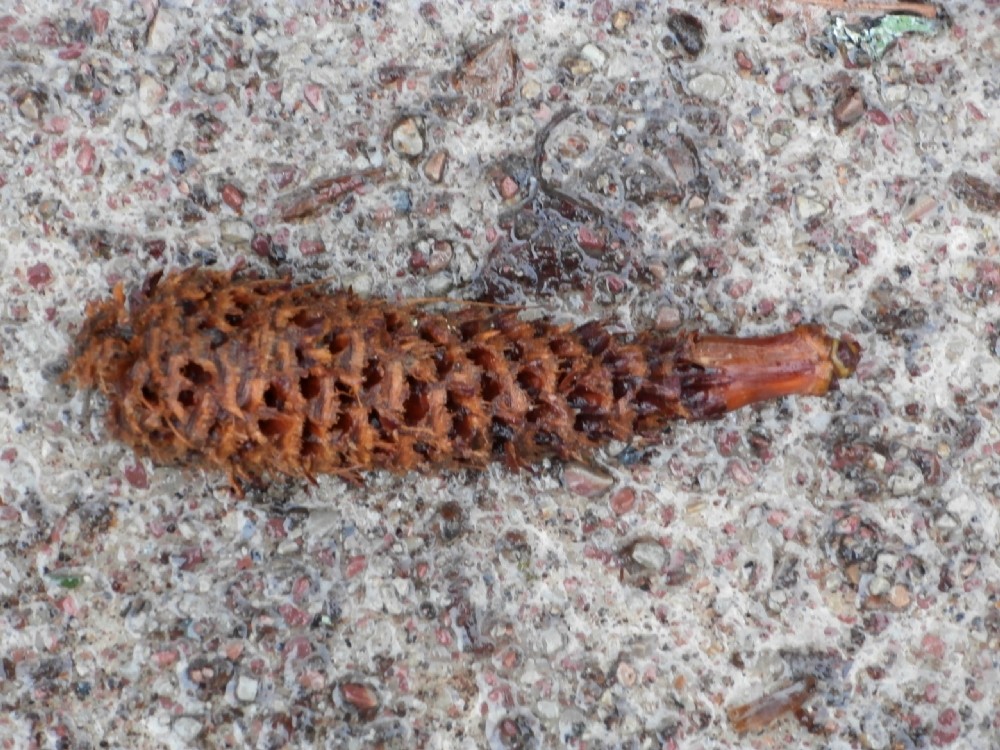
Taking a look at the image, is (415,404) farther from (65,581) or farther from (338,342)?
(65,581)

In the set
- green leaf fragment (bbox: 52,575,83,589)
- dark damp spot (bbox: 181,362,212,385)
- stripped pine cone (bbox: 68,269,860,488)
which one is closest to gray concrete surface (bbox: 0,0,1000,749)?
green leaf fragment (bbox: 52,575,83,589)

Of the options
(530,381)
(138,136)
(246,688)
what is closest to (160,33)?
(138,136)

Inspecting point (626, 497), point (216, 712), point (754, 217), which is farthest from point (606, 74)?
point (216, 712)

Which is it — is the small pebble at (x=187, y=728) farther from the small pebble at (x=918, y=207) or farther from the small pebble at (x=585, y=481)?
the small pebble at (x=918, y=207)

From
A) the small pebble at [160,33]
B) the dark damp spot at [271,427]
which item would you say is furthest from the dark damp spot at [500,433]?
the small pebble at [160,33]

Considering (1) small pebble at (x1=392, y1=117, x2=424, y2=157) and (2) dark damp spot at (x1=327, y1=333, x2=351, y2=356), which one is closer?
(2) dark damp spot at (x1=327, y1=333, x2=351, y2=356)

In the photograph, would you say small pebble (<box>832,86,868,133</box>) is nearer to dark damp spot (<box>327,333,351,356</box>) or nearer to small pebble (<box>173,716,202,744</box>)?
dark damp spot (<box>327,333,351,356</box>)

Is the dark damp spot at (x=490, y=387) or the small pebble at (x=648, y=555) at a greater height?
the dark damp spot at (x=490, y=387)
